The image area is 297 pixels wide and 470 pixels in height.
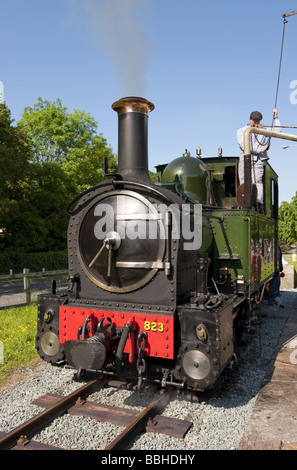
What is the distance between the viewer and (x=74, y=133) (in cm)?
2247

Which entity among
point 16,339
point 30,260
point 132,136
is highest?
point 132,136

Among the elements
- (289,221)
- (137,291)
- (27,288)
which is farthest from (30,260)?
(289,221)

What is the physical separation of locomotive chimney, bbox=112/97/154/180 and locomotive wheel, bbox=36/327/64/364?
1986 mm

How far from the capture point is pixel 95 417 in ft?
11.4

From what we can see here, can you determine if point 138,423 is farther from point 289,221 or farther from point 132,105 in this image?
point 289,221

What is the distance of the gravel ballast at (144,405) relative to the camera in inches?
122

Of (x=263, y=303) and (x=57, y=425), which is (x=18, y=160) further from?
(x=57, y=425)

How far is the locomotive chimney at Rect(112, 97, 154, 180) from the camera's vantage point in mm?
4246

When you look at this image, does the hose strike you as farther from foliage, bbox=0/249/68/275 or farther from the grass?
foliage, bbox=0/249/68/275

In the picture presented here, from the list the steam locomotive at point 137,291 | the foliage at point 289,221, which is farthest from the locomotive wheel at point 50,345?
the foliage at point 289,221

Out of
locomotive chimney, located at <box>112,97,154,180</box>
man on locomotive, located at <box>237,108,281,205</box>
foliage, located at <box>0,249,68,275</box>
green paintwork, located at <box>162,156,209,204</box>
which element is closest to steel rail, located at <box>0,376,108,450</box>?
locomotive chimney, located at <box>112,97,154,180</box>

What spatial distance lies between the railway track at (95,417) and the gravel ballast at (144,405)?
0.06 meters

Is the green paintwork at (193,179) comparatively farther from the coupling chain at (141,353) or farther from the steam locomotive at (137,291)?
the coupling chain at (141,353)

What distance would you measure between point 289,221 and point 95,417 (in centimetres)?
3562
